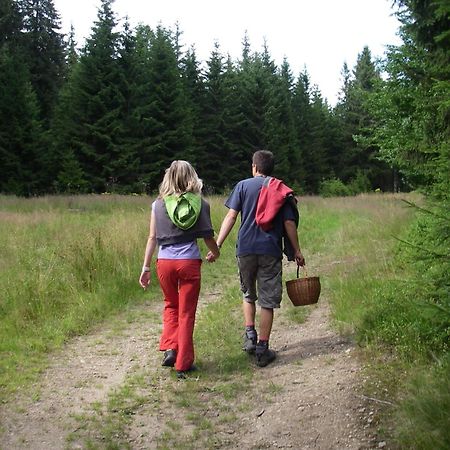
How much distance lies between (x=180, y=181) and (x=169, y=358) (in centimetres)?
166

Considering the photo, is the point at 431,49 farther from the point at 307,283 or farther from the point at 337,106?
the point at 337,106

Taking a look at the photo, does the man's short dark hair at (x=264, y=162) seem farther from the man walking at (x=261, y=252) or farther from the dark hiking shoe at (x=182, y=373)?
the dark hiking shoe at (x=182, y=373)

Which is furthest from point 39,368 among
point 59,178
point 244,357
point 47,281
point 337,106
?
point 337,106

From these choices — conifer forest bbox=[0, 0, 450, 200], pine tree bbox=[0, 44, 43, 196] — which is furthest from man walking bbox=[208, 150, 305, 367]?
pine tree bbox=[0, 44, 43, 196]

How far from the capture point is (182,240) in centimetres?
484

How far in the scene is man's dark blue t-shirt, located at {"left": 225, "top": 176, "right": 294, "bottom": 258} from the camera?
5047 mm

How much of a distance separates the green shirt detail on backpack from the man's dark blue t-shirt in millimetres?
569

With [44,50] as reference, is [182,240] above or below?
below

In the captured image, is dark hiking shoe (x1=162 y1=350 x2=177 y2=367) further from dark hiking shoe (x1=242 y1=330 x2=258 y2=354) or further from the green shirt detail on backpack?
the green shirt detail on backpack

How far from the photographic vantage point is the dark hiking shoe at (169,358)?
16.4ft

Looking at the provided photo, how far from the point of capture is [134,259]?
352 inches

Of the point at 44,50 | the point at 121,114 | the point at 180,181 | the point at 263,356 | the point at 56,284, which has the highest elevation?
the point at 44,50

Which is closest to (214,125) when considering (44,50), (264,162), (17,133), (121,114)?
(121,114)

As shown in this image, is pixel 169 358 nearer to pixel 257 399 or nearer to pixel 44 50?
pixel 257 399
